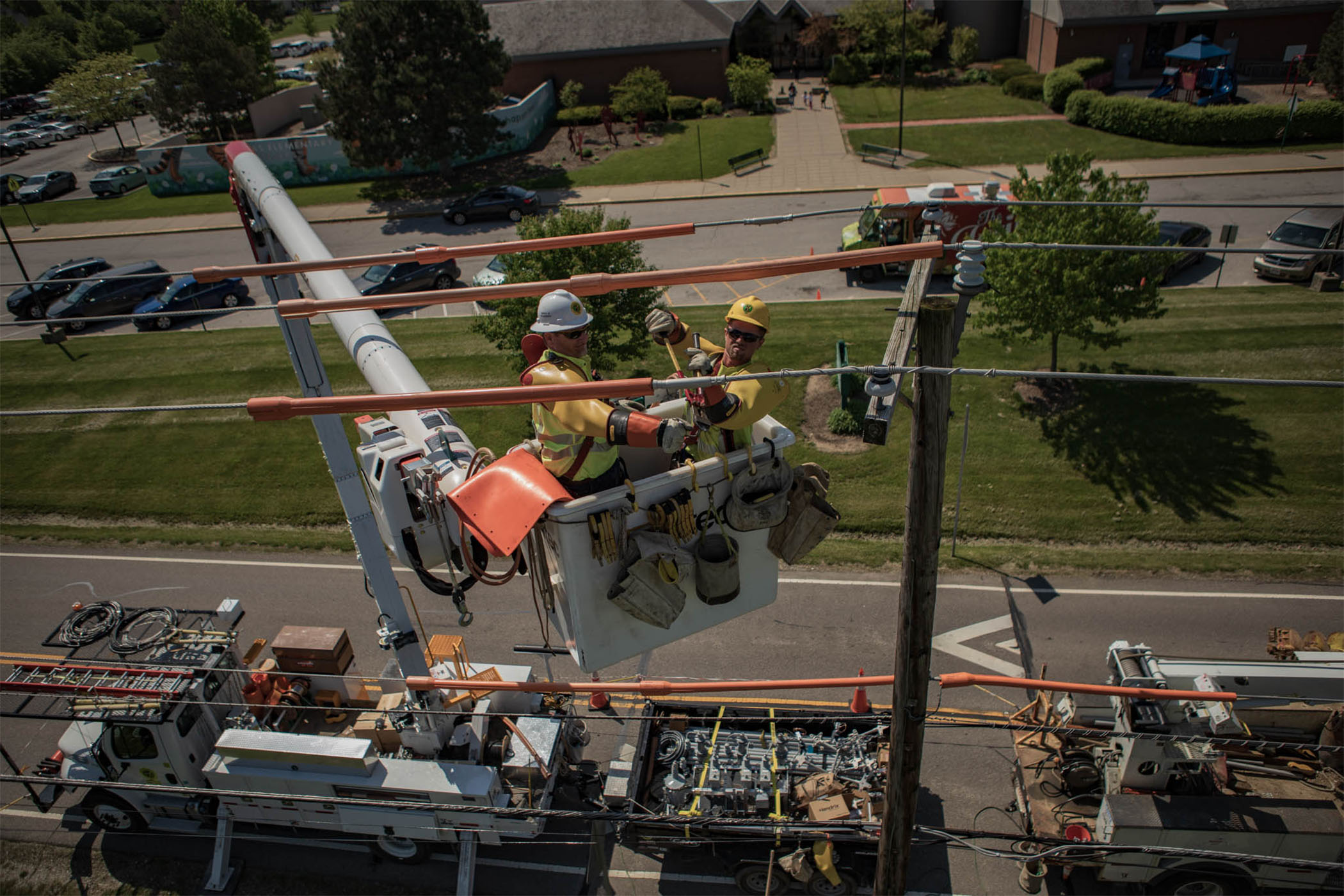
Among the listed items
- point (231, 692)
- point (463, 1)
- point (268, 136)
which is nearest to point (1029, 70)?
point (463, 1)

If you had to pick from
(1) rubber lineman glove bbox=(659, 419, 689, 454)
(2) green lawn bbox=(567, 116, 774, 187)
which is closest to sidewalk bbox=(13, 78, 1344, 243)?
(2) green lawn bbox=(567, 116, 774, 187)

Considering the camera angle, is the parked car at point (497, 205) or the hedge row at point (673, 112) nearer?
the parked car at point (497, 205)

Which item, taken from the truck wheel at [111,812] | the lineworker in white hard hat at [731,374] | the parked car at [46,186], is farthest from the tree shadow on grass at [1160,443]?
the parked car at [46,186]

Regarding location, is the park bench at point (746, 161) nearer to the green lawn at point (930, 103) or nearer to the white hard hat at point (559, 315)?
the green lawn at point (930, 103)

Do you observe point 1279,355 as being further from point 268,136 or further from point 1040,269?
point 268,136

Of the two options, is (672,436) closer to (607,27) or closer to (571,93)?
(571,93)
